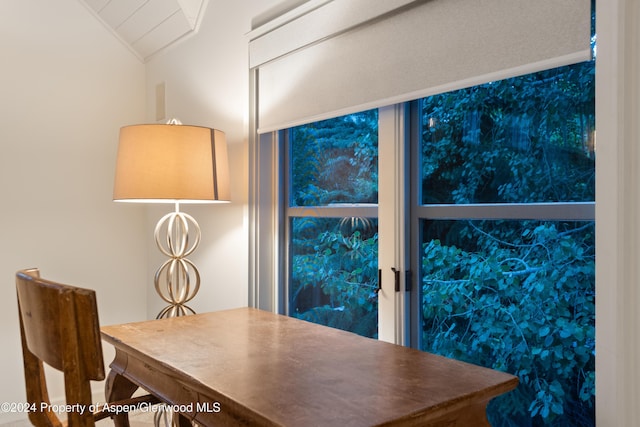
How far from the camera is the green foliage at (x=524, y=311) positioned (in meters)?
1.32

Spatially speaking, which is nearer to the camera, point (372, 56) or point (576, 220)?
point (576, 220)

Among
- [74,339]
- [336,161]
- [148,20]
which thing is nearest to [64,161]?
[148,20]

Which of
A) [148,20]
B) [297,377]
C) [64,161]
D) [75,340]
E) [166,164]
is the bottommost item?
[297,377]

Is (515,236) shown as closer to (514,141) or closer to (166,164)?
(514,141)

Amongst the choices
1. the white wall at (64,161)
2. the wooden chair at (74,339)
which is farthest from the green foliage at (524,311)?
the white wall at (64,161)

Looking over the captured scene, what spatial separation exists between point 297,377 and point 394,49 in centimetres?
102

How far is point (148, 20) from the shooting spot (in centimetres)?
278

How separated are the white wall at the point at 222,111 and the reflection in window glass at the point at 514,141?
91 cm

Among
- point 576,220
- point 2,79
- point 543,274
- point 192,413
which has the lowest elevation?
point 192,413

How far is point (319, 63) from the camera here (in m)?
1.88
